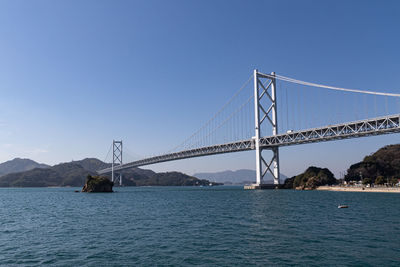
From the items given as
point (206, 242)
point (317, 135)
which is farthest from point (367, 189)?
point (206, 242)

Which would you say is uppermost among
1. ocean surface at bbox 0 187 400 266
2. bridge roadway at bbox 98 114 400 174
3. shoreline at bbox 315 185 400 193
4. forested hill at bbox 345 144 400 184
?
bridge roadway at bbox 98 114 400 174

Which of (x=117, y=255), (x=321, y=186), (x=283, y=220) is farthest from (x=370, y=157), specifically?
(x=117, y=255)

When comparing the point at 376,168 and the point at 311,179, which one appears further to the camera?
the point at 376,168

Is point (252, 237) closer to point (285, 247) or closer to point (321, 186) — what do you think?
point (285, 247)

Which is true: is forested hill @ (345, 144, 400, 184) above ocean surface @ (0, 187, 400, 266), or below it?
above

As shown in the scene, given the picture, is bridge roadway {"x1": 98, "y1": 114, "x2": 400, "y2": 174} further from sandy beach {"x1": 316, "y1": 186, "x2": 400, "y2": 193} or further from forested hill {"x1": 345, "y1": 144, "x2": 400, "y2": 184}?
forested hill {"x1": 345, "y1": 144, "x2": 400, "y2": 184}

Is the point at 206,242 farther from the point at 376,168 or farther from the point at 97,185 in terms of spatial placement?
the point at 376,168

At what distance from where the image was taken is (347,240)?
15836 millimetres

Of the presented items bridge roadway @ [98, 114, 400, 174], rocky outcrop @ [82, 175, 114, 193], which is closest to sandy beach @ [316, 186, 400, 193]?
bridge roadway @ [98, 114, 400, 174]

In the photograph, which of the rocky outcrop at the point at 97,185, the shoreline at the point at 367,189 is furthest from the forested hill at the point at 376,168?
the rocky outcrop at the point at 97,185

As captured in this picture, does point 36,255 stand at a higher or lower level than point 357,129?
lower

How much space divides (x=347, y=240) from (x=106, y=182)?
247 feet

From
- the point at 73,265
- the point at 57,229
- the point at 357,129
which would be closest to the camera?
the point at 73,265

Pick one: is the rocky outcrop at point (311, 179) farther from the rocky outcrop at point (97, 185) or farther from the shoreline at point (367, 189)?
the rocky outcrop at point (97, 185)
